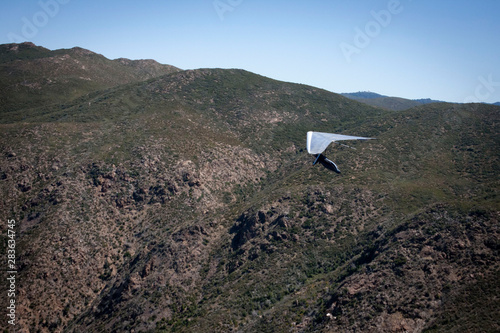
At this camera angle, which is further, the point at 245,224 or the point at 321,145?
the point at 245,224

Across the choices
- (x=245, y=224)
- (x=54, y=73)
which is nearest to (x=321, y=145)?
(x=245, y=224)

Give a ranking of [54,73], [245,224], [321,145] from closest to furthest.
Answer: [321,145], [245,224], [54,73]

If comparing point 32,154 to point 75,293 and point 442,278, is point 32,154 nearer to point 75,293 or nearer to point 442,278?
point 75,293

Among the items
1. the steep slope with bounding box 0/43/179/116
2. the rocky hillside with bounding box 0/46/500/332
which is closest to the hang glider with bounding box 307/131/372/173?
the rocky hillside with bounding box 0/46/500/332

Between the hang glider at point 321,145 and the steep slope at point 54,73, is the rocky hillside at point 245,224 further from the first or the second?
the steep slope at point 54,73

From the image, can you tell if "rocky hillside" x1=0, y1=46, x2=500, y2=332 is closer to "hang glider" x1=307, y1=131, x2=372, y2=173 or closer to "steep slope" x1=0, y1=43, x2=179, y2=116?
"hang glider" x1=307, y1=131, x2=372, y2=173

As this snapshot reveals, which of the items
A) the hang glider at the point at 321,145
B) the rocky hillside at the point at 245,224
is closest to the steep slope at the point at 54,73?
the rocky hillside at the point at 245,224

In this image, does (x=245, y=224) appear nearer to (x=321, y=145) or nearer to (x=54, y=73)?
(x=321, y=145)
